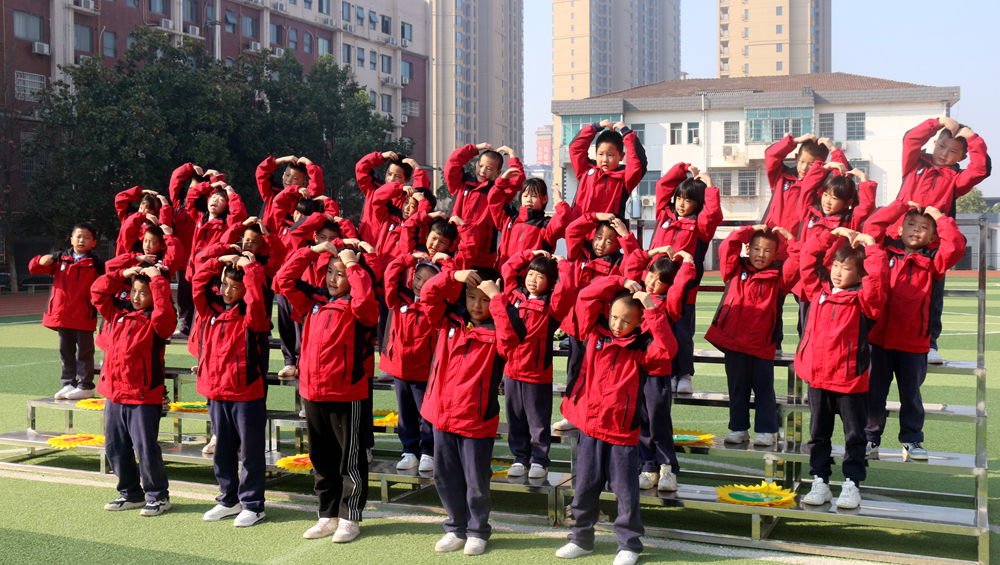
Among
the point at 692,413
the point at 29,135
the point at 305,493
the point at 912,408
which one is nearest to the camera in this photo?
the point at 912,408

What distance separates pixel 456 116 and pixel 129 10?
61704mm

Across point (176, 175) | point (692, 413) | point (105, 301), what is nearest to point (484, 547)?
point (105, 301)

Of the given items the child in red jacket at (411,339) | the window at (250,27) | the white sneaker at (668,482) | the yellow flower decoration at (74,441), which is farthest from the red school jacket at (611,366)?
the window at (250,27)

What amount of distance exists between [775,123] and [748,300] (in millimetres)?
43409

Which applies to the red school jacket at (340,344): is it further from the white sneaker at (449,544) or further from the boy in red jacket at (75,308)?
the boy in red jacket at (75,308)

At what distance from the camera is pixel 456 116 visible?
9600cm

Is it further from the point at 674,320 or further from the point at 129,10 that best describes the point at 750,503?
the point at 129,10

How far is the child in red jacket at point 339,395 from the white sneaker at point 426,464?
52 cm

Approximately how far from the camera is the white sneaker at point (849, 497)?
5238 mm

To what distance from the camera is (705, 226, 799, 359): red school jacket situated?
6.06 m

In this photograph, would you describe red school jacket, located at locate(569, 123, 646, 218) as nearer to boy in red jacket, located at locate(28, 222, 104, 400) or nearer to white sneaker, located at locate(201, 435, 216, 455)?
white sneaker, located at locate(201, 435, 216, 455)

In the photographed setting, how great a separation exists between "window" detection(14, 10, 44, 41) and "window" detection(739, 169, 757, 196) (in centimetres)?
3512

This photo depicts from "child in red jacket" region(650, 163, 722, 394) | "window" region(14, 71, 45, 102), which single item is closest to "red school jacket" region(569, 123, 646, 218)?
"child in red jacket" region(650, 163, 722, 394)

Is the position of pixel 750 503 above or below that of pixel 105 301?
below
